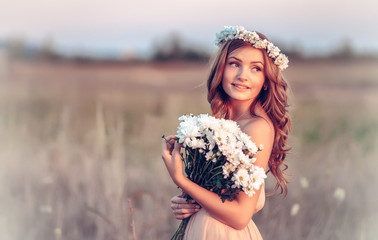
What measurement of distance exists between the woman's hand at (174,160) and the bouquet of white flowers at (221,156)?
0.04 metres

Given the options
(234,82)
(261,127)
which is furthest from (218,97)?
(261,127)

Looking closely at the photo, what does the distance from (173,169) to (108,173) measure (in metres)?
1.68

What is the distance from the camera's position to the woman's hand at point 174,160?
1779 millimetres

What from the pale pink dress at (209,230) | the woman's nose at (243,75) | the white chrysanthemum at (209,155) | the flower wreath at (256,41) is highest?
the flower wreath at (256,41)

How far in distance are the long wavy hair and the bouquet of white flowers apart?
25 centimetres

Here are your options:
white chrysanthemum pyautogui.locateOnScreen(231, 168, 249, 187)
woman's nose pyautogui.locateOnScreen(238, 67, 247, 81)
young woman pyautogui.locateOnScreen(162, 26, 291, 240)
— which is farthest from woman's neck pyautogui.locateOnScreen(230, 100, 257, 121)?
white chrysanthemum pyautogui.locateOnScreen(231, 168, 249, 187)

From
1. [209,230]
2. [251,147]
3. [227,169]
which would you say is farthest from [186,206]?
[251,147]

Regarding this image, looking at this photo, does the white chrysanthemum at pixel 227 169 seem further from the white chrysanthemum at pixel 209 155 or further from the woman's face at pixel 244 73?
→ the woman's face at pixel 244 73

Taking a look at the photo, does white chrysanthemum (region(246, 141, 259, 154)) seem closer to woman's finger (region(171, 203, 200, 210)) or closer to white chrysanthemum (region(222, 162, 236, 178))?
white chrysanthemum (region(222, 162, 236, 178))

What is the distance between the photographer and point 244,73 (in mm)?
1939

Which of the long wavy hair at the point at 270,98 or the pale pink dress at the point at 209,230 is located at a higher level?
the long wavy hair at the point at 270,98

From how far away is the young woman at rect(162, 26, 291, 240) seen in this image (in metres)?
1.79

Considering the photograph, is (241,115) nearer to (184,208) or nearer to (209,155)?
(209,155)

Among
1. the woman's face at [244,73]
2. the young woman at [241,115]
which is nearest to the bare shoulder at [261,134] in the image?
the young woman at [241,115]
